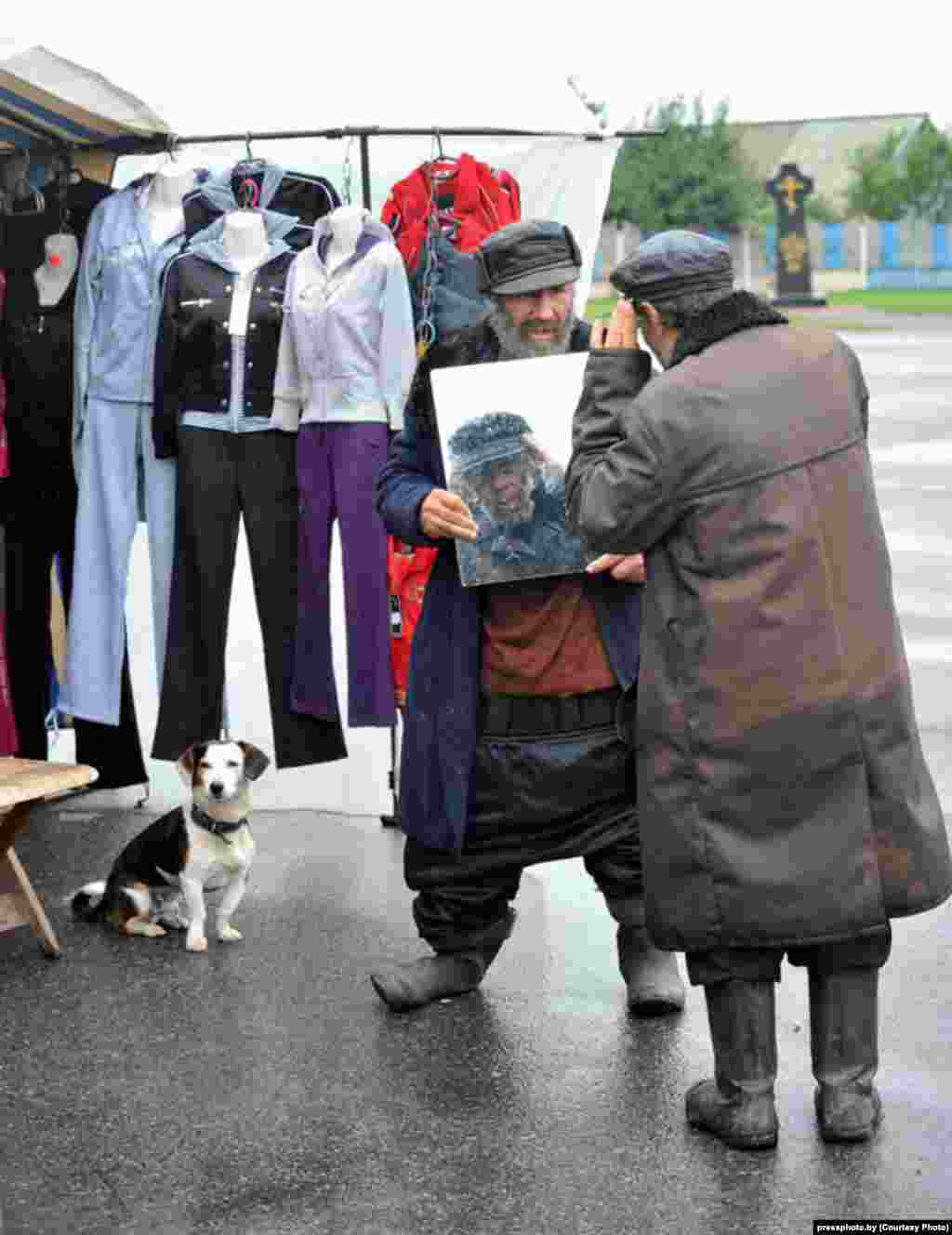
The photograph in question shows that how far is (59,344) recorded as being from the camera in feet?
24.1

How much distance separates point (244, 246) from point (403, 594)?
1.22m

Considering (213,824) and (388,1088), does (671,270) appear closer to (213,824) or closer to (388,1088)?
(388,1088)

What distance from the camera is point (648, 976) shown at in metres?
5.85

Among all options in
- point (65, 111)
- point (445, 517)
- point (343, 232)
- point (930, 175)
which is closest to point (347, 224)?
point (343, 232)

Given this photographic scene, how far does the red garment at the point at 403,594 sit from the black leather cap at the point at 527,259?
1.90m

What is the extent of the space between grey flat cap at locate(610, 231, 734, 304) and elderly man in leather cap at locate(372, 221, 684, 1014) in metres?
0.69

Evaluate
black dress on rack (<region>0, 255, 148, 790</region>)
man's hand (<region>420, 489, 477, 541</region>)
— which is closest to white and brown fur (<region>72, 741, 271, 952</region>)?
black dress on rack (<region>0, 255, 148, 790</region>)

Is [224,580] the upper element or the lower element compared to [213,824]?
upper

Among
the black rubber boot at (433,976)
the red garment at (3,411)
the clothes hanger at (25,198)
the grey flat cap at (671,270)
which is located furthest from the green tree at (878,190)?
the grey flat cap at (671,270)

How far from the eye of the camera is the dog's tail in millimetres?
6910

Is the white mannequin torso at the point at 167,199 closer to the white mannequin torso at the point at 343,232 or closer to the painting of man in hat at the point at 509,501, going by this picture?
the white mannequin torso at the point at 343,232

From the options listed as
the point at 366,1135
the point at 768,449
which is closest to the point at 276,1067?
the point at 366,1135

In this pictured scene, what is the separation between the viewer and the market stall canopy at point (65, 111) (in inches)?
266

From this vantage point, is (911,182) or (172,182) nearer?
(172,182)
